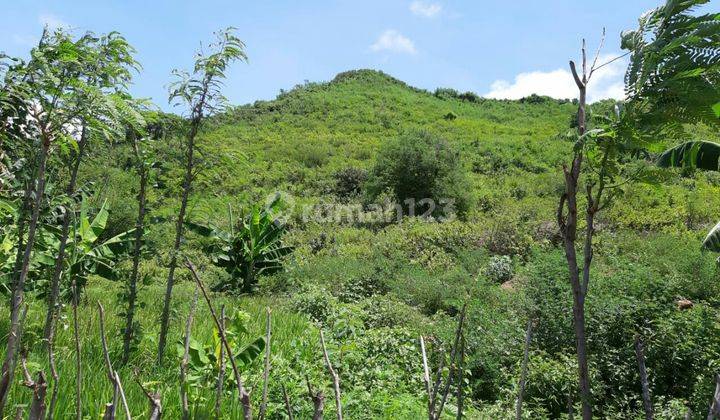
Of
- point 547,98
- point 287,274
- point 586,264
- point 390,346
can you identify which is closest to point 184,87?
point 390,346

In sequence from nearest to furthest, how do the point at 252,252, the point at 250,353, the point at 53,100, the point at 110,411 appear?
the point at 110,411
the point at 53,100
the point at 250,353
the point at 252,252

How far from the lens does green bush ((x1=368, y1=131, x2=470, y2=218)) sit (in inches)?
699

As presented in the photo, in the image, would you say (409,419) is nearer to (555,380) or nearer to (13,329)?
(555,380)

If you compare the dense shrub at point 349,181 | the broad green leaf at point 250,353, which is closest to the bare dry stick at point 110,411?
the broad green leaf at point 250,353

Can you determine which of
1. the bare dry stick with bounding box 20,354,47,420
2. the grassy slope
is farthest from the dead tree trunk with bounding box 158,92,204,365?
the bare dry stick with bounding box 20,354,47,420

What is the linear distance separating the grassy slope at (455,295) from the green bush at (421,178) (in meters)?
0.96

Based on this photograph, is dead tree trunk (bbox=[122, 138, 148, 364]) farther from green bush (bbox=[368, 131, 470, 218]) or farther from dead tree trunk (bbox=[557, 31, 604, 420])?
green bush (bbox=[368, 131, 470, 218])

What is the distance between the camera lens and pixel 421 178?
59.9ft

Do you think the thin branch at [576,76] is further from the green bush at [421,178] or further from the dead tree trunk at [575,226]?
the green bush at [421,178]

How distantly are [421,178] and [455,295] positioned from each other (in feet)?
31.2

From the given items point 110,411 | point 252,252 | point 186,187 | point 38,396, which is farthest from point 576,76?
point 252,252

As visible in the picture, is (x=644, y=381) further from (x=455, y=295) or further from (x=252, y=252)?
(x=252, y=252)

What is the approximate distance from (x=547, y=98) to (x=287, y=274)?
3622 cm

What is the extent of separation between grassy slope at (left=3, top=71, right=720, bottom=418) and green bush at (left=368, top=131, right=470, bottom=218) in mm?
958
